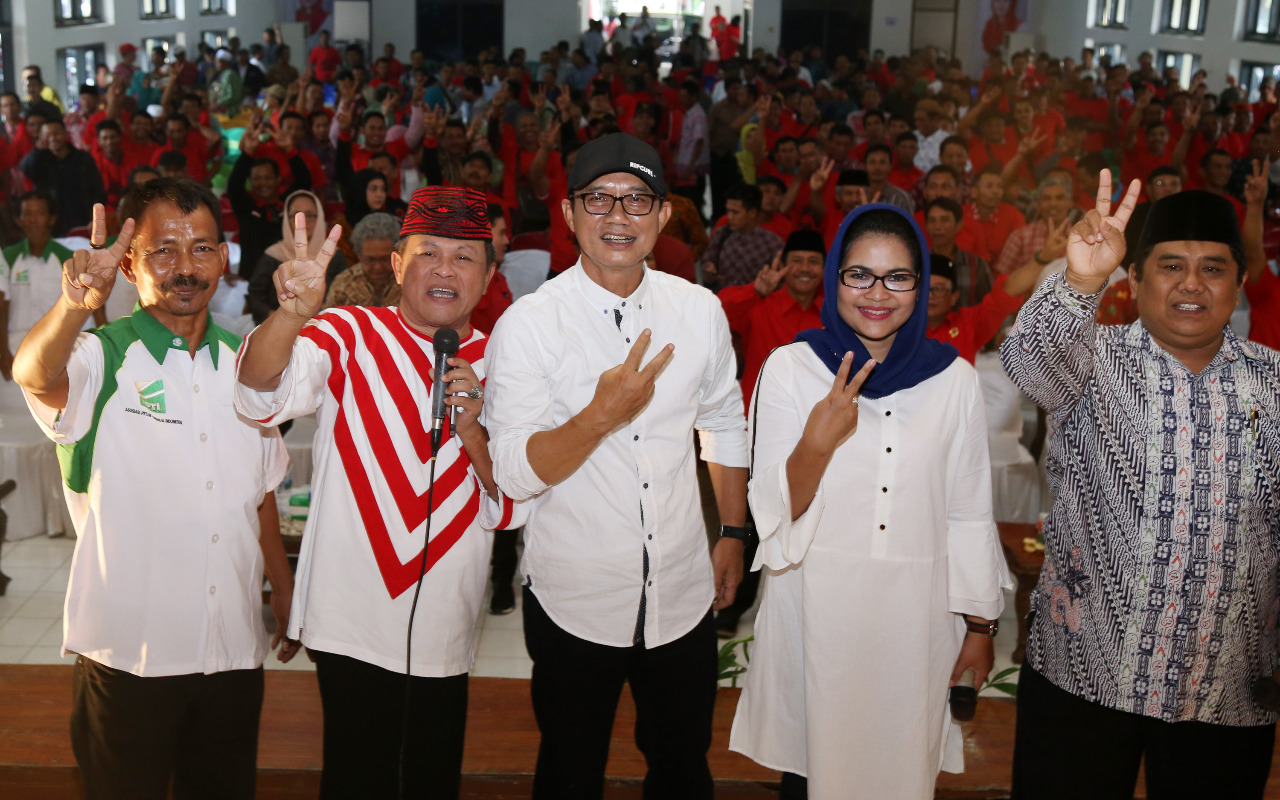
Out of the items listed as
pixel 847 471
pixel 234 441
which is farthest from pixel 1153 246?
pixel 234 441

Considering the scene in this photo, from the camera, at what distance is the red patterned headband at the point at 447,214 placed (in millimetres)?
2166

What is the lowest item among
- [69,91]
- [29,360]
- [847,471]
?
[847,471]

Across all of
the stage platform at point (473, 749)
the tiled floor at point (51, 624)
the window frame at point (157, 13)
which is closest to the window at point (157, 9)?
the window frame at point (157, 13)

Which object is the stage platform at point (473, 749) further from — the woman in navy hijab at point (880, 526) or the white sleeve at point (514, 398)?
the white sleeve at point (514, 398)

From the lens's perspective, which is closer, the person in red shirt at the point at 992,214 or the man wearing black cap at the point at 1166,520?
the man wearing black cap at the point at 1166,520

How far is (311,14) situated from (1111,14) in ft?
39.4

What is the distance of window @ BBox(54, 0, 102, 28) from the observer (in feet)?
34.8

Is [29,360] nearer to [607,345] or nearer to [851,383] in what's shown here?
[607,345]

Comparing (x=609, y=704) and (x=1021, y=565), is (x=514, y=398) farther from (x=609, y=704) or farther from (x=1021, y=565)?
(x=1021, y=565)

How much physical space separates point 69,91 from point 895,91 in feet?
28.7

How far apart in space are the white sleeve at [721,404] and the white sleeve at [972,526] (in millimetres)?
452

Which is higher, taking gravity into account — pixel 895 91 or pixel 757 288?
pixel 895 91

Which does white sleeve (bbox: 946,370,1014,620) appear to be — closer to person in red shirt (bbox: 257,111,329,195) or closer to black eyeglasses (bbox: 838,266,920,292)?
black eyeglasses (bbox: 838,266,920,292)

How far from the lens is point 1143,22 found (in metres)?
12.8
